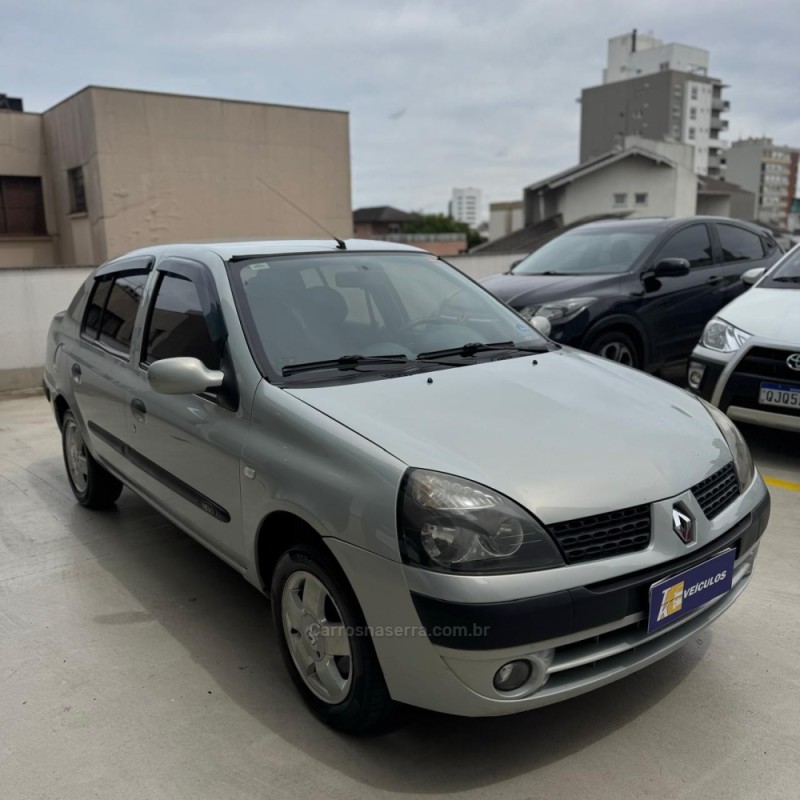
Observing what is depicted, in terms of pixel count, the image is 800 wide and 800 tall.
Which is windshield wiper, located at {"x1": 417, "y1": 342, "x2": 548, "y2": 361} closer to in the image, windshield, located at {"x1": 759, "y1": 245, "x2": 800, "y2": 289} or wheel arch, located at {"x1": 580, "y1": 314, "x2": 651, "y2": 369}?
wheel arch, located at {"x1": 580, "y1": 314, "x2": 651, "y2": 369}

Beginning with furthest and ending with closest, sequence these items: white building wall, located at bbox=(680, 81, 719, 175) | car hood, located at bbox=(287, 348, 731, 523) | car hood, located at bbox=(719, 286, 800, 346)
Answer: white building wall, located at bbox=(680, 81, 719, 175) < car hood, located at bbox=(719, 286, 800, 346) < car hood, located at bbox=(287, 348, 731, 523)

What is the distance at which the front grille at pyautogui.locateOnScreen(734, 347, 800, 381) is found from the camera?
15.5ft

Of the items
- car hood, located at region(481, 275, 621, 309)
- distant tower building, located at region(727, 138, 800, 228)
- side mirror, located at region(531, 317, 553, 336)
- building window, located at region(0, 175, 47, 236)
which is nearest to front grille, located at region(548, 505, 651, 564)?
side mirror, located at region(531, 317, 553, 336)

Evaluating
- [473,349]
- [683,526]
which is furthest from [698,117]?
[683,526]

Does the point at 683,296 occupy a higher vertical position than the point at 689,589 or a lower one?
higher

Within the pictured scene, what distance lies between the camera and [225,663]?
9.83ft

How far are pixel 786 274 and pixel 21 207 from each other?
21478 mm

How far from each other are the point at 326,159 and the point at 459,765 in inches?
923

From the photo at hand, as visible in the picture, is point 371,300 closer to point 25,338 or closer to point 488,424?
point 488,424

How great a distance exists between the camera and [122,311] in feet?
13.0

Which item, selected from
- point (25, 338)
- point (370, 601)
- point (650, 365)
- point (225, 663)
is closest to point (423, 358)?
point (370, 601)

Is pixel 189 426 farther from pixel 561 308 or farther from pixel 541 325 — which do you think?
pixel 561 308

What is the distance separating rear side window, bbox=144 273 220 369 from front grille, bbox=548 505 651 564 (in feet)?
5.02

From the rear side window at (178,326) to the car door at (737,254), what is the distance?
5446mm
